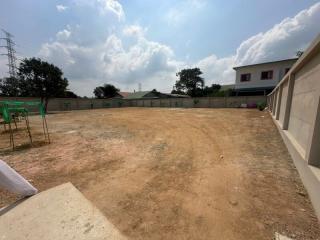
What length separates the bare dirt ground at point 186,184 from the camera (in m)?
1.98

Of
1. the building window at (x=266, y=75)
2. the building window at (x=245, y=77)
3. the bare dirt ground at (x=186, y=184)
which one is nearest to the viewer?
the bare dirt ground at (x=186, y=184)


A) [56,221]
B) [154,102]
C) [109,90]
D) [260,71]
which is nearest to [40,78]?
[154,102]

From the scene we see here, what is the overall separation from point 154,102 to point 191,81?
53.5 ft

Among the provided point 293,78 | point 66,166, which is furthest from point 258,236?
point 293,78

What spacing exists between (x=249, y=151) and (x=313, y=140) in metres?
2.31

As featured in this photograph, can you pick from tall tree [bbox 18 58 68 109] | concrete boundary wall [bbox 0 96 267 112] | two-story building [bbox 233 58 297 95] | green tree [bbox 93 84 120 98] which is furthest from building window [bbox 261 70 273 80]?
green tree [bbox 93 84 120 98]

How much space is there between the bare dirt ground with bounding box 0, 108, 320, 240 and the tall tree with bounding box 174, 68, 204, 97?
37.3 m

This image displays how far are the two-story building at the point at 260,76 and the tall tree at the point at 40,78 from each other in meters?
25.8

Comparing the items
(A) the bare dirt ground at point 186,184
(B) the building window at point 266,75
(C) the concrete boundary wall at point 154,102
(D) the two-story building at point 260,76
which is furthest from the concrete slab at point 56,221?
(B) the building window at point 266,75

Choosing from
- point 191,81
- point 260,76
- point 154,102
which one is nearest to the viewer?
point 260,76

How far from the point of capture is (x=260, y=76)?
21391 millimetres

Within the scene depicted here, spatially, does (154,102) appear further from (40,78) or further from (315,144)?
(315,144)

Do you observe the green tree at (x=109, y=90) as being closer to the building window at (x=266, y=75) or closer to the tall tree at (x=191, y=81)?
the tall tree at (x=191, y=81)

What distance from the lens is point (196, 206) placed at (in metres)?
2.37
